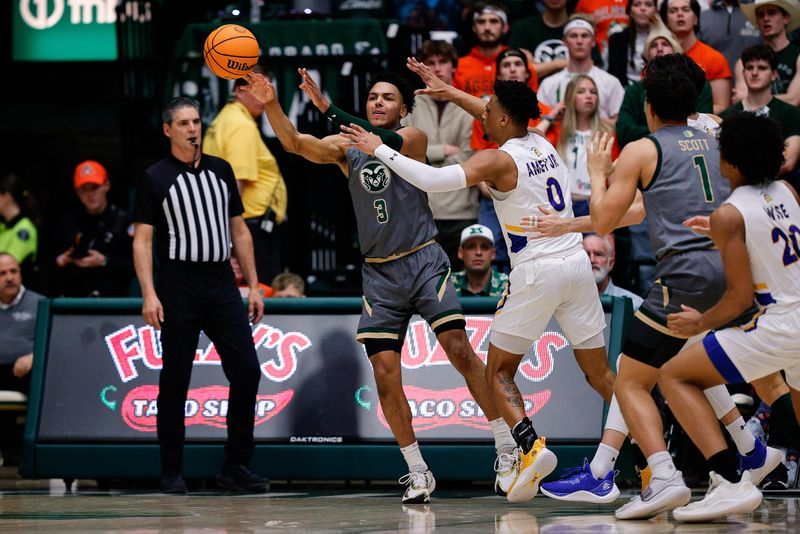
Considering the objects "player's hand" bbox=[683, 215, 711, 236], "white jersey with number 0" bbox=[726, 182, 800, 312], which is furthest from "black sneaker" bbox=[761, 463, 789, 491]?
"player's hand" bbox=[683, 215, 711, 236]

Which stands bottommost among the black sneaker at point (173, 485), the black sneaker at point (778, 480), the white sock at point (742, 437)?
the black sneaker at point (778, 480)

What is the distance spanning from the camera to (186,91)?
1260 centimetres

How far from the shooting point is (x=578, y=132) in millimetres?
10977

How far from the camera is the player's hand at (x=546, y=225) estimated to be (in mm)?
7176

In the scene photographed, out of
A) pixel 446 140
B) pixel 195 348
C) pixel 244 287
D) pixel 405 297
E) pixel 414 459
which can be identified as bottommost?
pixel 414 459

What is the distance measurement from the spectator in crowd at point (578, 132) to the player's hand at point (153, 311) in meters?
3.72

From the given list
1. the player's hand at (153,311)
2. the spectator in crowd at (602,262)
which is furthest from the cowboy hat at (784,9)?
the player's hand at (153,311)

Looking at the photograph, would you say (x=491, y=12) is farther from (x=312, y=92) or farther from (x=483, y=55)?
(x=312, y=92)

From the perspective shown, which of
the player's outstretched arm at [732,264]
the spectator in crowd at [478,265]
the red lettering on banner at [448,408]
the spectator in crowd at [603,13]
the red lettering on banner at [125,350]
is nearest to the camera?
the player's outstretched arm at [732,264]

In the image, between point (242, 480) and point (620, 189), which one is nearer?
point (620, 189)

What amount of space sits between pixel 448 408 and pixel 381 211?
5.89 ft

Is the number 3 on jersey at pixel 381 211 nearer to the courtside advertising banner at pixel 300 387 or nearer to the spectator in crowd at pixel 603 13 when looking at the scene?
the courtside advertising banner at pixel 300 387

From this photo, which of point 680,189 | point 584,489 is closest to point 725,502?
point 584,489

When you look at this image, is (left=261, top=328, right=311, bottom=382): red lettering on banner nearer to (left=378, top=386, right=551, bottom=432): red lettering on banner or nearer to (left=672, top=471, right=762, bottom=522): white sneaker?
(left=378, top=386, right=551, bottom=432): red lettering on banner
